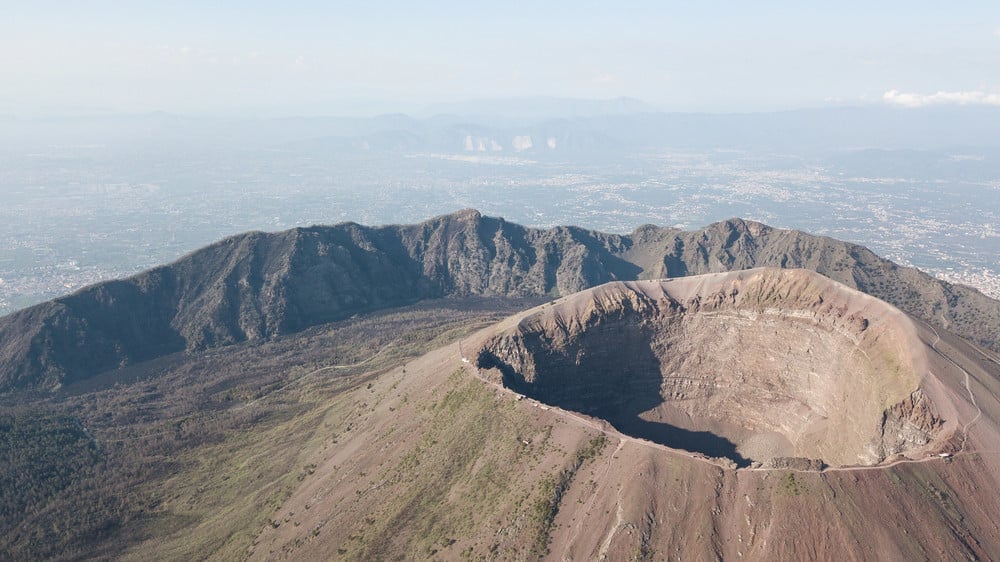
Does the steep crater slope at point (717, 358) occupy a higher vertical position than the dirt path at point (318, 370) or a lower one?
higher

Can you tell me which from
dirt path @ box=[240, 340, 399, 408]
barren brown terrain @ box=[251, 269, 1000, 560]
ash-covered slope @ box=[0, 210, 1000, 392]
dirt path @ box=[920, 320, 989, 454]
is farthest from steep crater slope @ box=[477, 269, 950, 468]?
ash-covered slope @ box=[0, 210, 1000, 392]

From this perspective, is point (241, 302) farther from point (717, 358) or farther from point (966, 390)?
point (966, 390)

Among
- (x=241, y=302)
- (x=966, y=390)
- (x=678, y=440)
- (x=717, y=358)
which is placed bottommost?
(x=241, y=302)

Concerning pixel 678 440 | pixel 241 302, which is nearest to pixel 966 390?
pixel 678 440

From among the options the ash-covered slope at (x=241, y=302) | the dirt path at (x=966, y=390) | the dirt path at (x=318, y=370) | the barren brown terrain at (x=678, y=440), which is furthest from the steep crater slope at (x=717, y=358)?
the ash-covered slope at (x=241, y=302)

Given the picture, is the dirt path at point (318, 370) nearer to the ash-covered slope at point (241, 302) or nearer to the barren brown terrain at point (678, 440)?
the barren brown terrain at point (678, 440)

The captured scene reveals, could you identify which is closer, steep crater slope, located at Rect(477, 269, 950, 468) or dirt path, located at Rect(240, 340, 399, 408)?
steep crater slope, located at Rect(477, 269, 950, 468)

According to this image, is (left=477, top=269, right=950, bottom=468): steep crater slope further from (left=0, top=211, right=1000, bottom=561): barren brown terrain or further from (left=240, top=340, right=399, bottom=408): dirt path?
(left=240, top=340, right=399, bottom=408): dirt path

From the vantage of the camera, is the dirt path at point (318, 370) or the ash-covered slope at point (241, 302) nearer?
the dirt path at point (318, 370)
